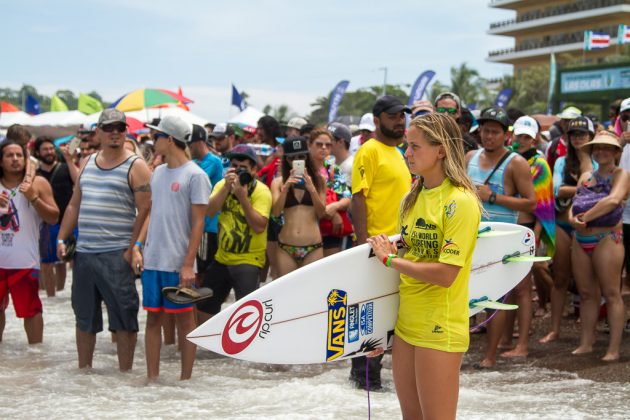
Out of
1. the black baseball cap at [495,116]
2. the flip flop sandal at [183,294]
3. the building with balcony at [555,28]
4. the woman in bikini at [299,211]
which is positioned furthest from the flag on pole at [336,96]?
the building with balcony at [555,28]

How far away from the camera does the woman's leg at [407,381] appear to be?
12.1 feet

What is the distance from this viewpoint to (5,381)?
20.7ft

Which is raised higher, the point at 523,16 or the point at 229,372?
the point at 523,16

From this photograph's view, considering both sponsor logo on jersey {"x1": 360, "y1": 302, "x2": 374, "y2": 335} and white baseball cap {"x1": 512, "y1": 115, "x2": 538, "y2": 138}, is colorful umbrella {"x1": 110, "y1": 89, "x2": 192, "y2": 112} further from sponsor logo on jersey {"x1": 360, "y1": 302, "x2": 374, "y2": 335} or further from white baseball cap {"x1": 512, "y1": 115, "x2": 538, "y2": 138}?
sponsor logo on jersey {"x1": 360, "y1": 302, "x2": 374, "y2": 335}

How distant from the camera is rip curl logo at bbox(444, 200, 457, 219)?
347 centimetres

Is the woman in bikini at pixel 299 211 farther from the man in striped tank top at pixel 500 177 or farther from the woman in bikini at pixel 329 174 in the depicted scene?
the man in striped tank top at pixel 500 177

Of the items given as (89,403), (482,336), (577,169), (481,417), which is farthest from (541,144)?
(89,403)

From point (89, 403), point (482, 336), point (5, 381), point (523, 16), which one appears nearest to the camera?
point (89, 403)

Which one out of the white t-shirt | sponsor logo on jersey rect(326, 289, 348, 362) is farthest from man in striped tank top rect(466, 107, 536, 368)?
sponsor logo on jersey rect(326, 289, 348, 362)

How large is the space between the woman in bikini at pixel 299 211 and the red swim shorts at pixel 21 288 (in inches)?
96.6

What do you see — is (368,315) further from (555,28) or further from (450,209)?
(555,28)

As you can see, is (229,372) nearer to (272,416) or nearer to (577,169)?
(272,416)

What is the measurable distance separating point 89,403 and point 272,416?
143 cm

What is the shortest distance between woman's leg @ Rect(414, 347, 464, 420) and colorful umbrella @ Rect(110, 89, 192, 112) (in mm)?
15564
